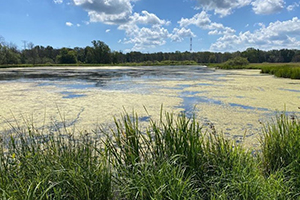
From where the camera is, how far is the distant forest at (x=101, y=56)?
43750mm

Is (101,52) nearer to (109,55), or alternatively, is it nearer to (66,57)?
(109,55)

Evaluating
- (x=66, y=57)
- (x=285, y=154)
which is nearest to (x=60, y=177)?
(x=285, y=154)

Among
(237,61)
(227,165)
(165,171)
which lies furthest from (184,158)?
(237,61)

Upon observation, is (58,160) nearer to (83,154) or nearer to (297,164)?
(83,154)

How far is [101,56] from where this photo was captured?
5041cm

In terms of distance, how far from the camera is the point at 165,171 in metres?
1.47

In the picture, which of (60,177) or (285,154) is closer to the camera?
(60,177)

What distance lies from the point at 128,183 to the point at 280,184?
101 centimetres

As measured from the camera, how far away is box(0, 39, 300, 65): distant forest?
144 feet

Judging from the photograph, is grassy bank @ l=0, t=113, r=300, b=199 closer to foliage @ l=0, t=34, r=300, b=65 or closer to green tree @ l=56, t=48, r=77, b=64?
foliage @ l=0, t=34, r=300, b=65

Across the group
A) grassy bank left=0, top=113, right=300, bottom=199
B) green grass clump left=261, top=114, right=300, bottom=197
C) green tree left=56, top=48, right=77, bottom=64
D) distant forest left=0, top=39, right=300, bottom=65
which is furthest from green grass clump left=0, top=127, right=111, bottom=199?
green tree left=56, top=48, right=77, bottom=64

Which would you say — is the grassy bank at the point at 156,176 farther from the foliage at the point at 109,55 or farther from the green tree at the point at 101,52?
the green tree at the point at 101,52

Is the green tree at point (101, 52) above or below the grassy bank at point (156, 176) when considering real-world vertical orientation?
above

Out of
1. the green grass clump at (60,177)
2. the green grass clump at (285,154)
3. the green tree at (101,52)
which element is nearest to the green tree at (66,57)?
the green tree at (101,52)
